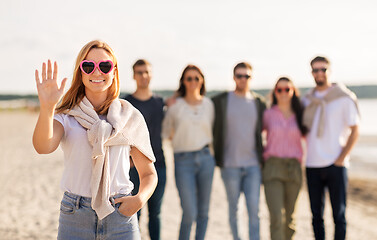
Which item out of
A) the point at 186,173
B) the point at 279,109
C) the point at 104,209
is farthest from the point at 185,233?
the point at 104,209

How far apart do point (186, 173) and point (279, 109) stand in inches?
53.2

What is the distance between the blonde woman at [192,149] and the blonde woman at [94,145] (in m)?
2.00

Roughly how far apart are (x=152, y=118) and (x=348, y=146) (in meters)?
2.23

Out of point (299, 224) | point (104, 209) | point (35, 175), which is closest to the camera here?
point (104, 209)

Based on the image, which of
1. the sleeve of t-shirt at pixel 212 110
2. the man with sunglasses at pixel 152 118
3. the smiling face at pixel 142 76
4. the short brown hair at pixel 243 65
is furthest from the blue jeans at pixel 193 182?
the short brown hair at pixel 243 65

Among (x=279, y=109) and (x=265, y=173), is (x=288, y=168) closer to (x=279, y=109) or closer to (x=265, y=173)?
(x=265, y=173)

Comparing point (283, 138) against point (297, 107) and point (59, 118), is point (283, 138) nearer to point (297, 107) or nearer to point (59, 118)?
point (297, 107)

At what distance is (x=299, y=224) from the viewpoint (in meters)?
7.13

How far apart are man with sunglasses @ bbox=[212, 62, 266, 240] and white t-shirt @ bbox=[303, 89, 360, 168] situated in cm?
61

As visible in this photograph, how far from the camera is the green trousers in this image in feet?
14.8

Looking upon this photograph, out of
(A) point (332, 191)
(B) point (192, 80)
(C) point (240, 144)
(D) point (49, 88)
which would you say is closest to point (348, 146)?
(A) point (332, 191)

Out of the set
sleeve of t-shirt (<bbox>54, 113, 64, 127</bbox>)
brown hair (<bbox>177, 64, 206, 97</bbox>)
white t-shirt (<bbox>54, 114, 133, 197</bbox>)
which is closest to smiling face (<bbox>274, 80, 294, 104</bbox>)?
brown hair (<bbox>177, 64, 206, 97</bbox>)

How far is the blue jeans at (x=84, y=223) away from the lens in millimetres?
2305

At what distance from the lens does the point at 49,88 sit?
7.27 feet
